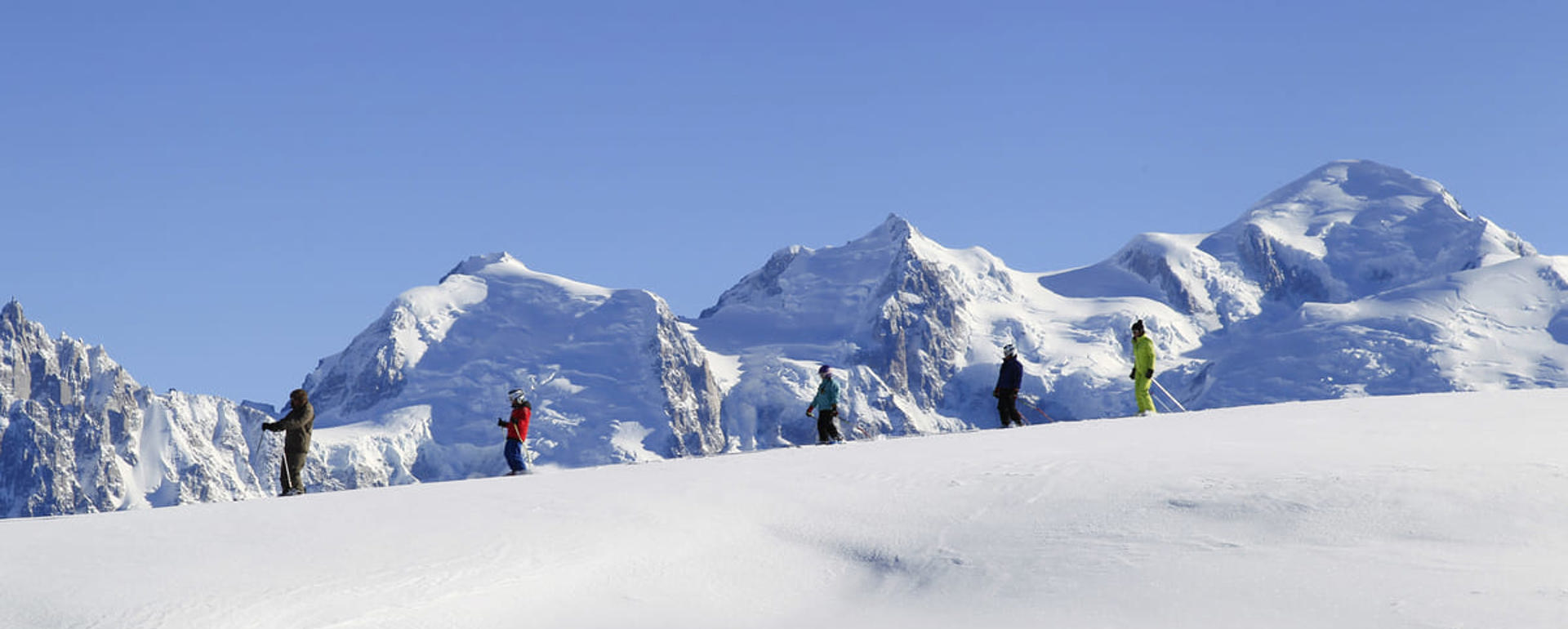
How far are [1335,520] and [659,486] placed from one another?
30.6 ft

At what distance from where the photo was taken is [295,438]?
24.8m

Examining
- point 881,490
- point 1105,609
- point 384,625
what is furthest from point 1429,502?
point 384,625

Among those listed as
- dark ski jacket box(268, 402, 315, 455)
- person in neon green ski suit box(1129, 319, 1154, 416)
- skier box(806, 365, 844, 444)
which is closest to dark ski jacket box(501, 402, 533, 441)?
dark ski jacket box(268, 402, 315, 455)

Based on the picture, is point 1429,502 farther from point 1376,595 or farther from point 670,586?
point 670,586

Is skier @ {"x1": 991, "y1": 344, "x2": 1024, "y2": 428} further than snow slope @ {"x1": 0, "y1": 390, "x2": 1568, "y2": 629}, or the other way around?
skier @ {"x1": 991, "y1": 344, "x2": 1024, "y2": 428}

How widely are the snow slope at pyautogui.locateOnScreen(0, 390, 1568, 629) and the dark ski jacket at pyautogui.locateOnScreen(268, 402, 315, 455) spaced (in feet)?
9.62

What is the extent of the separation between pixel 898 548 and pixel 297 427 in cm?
1236

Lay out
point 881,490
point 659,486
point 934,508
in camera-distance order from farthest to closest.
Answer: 1. point 659,486
2. point 881,490
3. point 934,508

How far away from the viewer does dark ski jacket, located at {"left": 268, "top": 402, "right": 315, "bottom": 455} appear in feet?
80.0

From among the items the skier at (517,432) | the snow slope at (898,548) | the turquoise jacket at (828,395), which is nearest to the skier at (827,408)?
the turquoise jacket at (828,395)

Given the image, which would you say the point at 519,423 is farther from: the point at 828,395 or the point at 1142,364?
the point at 1142,364

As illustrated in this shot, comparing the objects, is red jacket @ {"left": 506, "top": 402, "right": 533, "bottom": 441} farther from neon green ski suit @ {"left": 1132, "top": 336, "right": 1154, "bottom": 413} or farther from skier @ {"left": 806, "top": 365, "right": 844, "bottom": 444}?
neon green ski suit @ {"left": 1132, "top": 336, "right": 1154, "bottom": 413}

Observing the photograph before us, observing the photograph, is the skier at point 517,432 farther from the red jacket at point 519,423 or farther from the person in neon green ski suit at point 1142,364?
the person in neon green ski suit at point 1142,364

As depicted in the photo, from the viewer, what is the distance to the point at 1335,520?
16625mm
